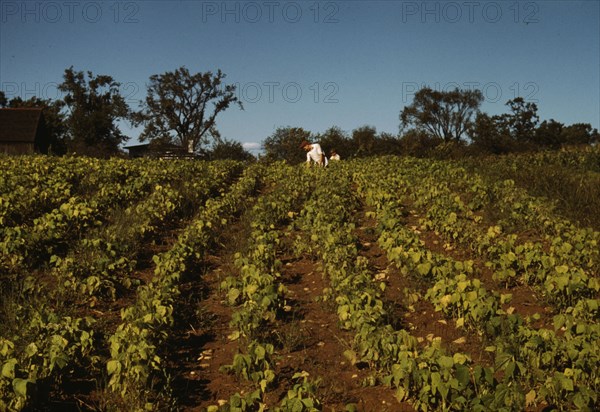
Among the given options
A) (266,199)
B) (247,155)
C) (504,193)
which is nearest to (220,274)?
(266,199)

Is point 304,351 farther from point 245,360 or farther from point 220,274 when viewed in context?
point 220,274

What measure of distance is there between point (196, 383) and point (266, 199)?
705cm

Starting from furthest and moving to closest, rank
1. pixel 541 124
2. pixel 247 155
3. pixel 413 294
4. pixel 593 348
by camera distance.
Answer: pixel 541 124 → pixel 247 155 → pixel 413 294 → pixel 593 348

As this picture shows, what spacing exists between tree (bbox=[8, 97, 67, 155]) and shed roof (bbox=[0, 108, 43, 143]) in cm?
195

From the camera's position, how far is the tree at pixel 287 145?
113 feet

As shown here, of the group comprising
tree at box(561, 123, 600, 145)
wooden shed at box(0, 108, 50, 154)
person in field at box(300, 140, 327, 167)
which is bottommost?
person in field at box(300, 140, 327, 167)

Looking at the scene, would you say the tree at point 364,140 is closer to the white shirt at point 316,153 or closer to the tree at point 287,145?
the tree at point 287,145

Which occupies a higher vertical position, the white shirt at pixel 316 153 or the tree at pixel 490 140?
the tree at pixel 490 140

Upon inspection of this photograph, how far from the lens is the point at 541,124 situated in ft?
244

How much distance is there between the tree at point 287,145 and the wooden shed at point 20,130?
733 inches

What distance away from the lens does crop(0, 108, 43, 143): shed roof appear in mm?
42844

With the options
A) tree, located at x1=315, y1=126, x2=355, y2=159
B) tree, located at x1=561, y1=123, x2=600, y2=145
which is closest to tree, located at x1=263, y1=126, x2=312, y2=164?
tree, located at x1=315, y1=126, x2=355, y2=159

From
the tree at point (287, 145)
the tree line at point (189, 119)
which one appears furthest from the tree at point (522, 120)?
the tree at point (287, 145)

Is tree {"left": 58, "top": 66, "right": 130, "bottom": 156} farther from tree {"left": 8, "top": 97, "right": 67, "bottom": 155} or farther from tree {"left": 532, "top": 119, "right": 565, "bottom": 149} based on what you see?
tree {"left": 532, "top": 119, "right": 565, "bottom": 149}
